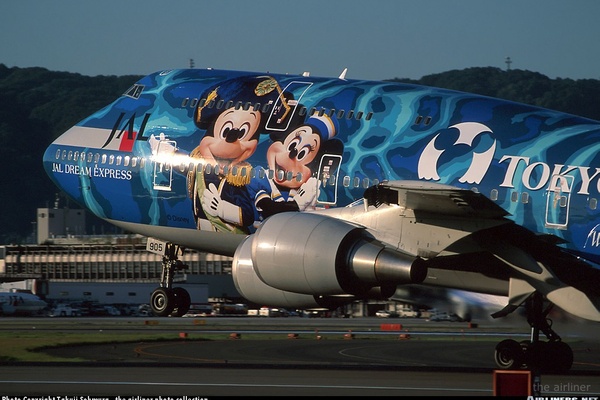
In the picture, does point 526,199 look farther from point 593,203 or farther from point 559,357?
point 559,357

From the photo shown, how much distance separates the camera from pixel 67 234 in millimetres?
150125

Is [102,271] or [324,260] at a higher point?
[324,260]

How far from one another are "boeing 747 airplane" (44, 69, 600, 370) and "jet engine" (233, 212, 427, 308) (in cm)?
3

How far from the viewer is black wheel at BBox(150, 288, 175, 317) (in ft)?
94.5

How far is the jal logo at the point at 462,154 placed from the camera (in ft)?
79.6

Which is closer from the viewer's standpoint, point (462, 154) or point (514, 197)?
point (514, 197)

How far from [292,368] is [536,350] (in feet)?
21.1

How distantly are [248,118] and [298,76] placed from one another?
1.80 meters

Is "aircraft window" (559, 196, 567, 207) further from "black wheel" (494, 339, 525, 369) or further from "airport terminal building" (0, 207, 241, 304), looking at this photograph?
"airport terminal building" (0, 207, 241, 304)

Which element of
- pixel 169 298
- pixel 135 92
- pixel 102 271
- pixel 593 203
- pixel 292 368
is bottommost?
pixel 102 271

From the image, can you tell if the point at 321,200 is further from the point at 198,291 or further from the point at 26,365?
the point at 198,291

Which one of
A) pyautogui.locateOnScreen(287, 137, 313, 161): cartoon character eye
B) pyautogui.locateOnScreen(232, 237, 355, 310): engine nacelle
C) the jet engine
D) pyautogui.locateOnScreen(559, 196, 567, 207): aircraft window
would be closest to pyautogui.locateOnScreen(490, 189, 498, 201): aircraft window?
pyautogui.locateOnScreen(559, 196, 567, 207): aircraft window

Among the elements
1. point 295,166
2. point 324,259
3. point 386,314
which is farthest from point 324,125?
point 386,314

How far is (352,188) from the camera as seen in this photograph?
84.2ft
